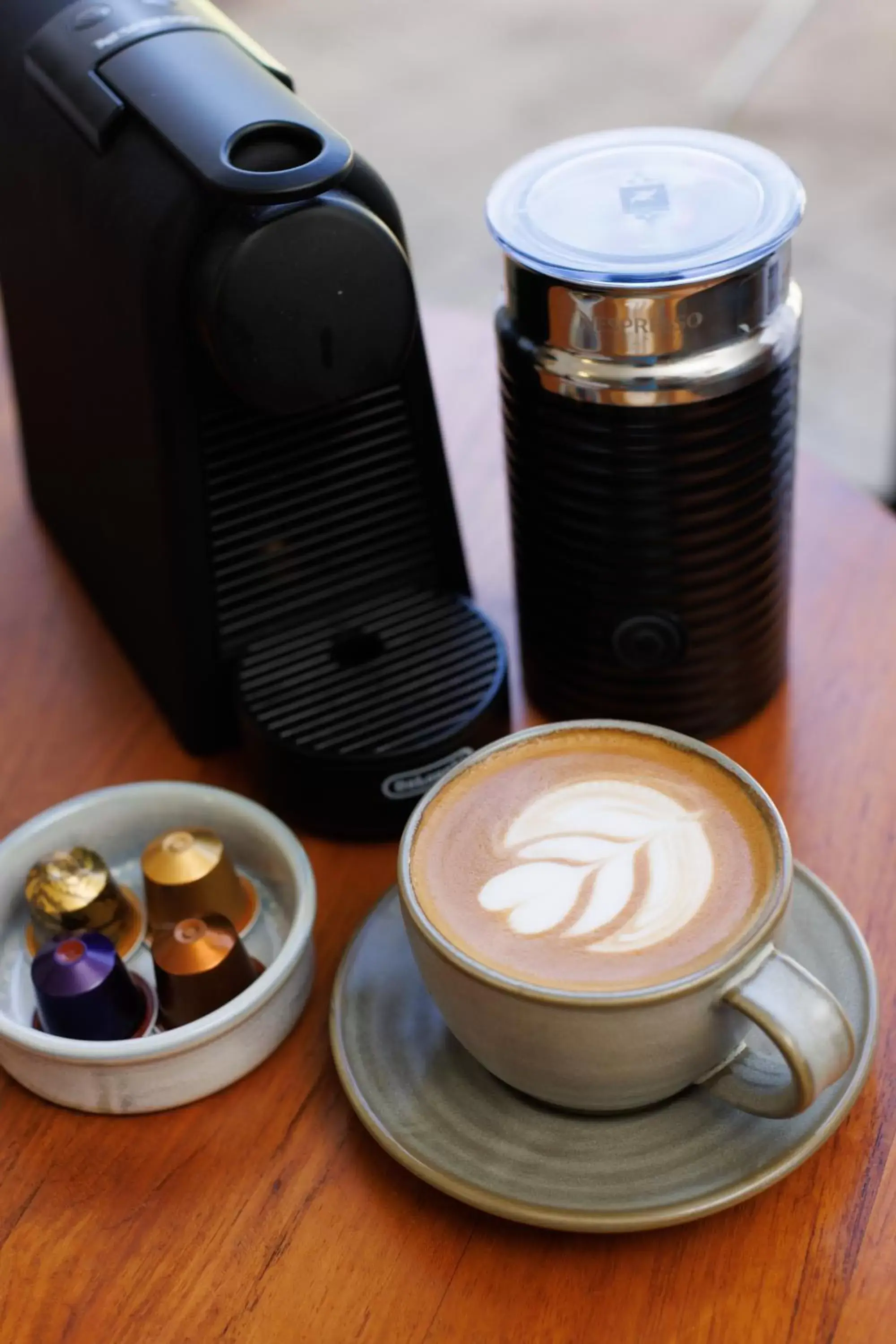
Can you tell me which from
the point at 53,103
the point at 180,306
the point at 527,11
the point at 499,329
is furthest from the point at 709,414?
the point at 527,11

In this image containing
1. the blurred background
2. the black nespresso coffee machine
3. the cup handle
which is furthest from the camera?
the blurred background

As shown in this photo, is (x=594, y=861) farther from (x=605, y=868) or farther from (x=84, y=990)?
(x=84, y=990)

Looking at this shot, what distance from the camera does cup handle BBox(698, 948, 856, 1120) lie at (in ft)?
1.52

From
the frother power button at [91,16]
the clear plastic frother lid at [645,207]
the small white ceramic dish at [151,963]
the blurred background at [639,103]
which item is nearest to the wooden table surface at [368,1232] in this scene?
the small white ceramic dish at [151,963]

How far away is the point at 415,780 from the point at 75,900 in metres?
0.15

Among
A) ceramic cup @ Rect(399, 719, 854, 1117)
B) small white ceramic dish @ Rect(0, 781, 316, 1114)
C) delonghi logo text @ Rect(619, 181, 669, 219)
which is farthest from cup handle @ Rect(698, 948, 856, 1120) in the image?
delonghi logo text @ Rect(619, 181, 669, 219)

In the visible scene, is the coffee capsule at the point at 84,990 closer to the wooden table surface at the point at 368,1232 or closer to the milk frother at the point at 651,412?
the wooden table surface at the point at 368,1232

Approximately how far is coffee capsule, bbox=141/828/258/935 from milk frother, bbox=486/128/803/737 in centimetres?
18

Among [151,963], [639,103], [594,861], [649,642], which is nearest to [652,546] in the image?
[649,642]

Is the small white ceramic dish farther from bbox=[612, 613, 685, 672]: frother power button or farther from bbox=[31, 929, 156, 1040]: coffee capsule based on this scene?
bbox=[612, 613, 685, 672]: frother power button

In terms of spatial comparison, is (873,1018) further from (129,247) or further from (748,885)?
(129,247)

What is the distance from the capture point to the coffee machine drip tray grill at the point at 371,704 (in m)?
0.65

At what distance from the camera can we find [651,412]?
59 cm

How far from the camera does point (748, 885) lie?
51 cm
